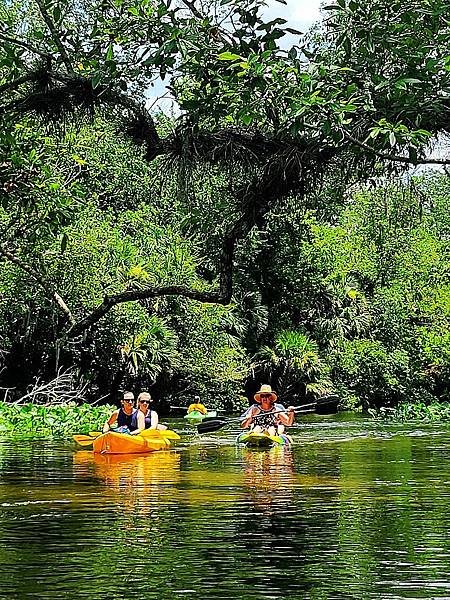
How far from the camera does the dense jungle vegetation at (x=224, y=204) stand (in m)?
7.25

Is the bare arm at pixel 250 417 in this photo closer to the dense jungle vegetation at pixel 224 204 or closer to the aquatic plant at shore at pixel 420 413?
the dense jungle vegetation at pixel 224 204

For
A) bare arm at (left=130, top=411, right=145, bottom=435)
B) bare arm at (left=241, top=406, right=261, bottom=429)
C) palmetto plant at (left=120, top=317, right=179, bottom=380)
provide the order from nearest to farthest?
bare arm at (left=130, top=411, right=145, bottom=435)
bare arm at (left=241, top=406, right=261, bottom=429)
palmetto plant at (left=120, top=317, right=179, bottom=380)

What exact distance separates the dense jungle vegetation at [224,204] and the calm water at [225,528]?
1697 millimetres

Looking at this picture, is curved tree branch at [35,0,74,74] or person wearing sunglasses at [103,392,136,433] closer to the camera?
curved tree branch at [35,0,74,74]

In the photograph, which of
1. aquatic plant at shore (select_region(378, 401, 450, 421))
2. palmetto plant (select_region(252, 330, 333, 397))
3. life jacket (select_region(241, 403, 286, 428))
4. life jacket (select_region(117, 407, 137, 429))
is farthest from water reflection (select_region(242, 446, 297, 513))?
→ palmetto plant (select_region(252, 330, 333, 397))

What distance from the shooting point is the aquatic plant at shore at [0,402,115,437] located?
21186 mm

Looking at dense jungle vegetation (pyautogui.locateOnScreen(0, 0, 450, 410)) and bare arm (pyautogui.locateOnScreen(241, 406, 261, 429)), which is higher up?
dense jungle vegetation (pyautogui.locateOnScreen(0, 0, 450, 410))

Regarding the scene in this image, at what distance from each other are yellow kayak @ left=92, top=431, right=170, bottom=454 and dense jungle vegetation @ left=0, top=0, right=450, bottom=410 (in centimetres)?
155

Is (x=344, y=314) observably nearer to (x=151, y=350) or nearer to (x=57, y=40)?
(x=151, y=350)

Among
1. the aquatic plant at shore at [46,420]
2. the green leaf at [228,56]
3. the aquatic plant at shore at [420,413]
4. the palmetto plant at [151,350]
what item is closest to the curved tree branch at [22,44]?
the green leaf at [228,56]

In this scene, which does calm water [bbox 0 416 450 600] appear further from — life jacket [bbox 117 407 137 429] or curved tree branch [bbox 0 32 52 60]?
curved tree branch [bbox 0 32 52 60]

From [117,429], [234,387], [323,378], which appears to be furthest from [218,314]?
[117,429]

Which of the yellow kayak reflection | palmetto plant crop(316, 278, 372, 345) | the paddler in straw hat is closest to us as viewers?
the yellow kayak reflection

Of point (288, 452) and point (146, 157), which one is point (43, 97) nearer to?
point (146, 157)
